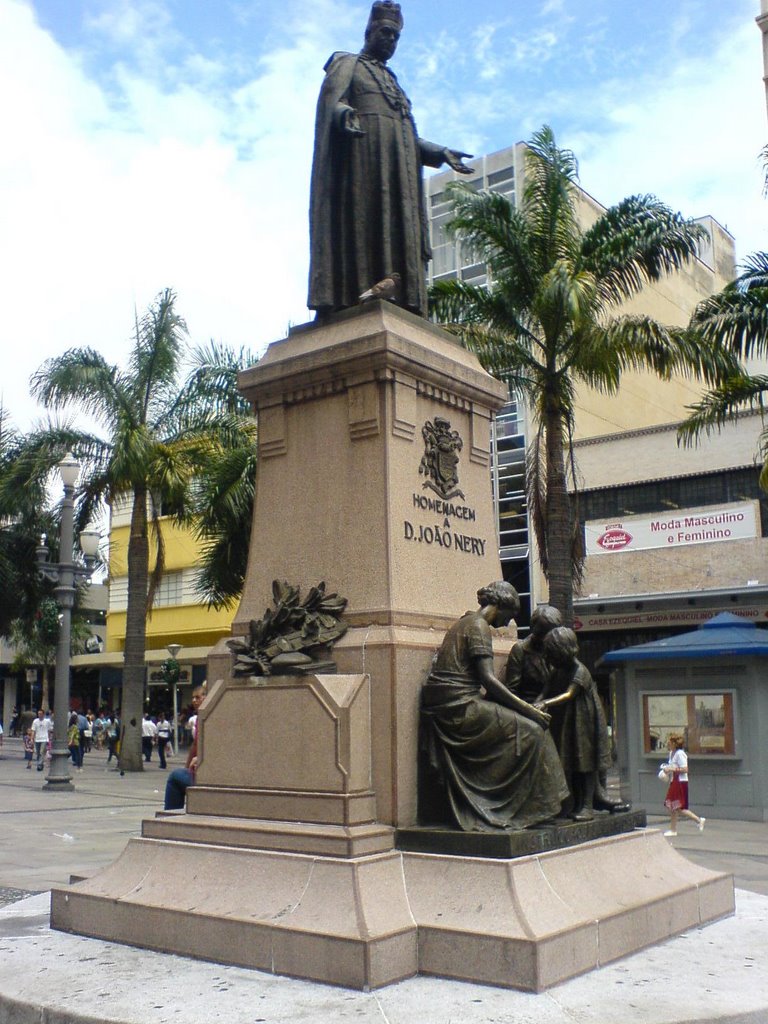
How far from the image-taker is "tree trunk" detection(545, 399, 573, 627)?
17438 millimetres

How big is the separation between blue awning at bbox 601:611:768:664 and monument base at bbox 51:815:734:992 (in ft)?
34.3

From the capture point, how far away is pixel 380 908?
568cm

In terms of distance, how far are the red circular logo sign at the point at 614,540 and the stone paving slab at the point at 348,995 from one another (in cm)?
2614

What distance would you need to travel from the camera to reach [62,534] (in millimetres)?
22234

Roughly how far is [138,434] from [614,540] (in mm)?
14746

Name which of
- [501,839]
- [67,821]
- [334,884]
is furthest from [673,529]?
[334,884]

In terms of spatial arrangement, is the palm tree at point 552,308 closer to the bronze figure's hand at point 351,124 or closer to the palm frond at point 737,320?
the palm frond at point 737,320

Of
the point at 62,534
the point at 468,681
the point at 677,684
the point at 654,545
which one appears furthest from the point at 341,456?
the point at 654,545

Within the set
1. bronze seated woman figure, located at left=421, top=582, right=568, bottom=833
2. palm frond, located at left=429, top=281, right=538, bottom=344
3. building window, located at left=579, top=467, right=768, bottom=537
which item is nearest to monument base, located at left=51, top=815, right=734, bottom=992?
bronze seated woman figure, located at left=421, top=582, right=568, bottom=833

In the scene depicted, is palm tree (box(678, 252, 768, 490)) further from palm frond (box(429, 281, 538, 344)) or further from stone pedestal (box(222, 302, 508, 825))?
stone pedestal (box(222, 302, 508, 825))

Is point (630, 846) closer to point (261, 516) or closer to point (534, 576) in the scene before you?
point (261, 516)

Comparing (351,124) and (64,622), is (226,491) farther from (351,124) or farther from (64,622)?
(351,124)

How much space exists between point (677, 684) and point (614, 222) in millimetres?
7770

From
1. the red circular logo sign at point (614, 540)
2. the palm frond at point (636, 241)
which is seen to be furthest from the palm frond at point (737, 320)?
the red circular logo sign at point (614, 540)
